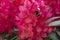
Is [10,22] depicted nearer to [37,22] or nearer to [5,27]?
[5,27]

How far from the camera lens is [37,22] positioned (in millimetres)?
918

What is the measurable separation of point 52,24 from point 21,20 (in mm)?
133

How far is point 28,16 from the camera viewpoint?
0.91m

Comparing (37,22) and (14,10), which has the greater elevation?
(14,10)

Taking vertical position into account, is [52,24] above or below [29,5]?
below

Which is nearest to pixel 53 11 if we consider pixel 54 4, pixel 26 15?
pixel 54 4

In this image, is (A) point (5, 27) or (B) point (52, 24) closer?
(B) point (52, 24)

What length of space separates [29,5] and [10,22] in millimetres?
124

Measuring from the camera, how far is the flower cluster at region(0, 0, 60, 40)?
2.99ft

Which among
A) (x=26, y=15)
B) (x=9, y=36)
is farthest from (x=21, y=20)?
(x=9, y=36)

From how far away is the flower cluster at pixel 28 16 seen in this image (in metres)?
0.91

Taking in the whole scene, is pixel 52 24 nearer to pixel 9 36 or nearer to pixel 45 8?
pixel 45 8

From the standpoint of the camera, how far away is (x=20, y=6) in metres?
0.94

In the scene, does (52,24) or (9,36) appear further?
(9,36)
